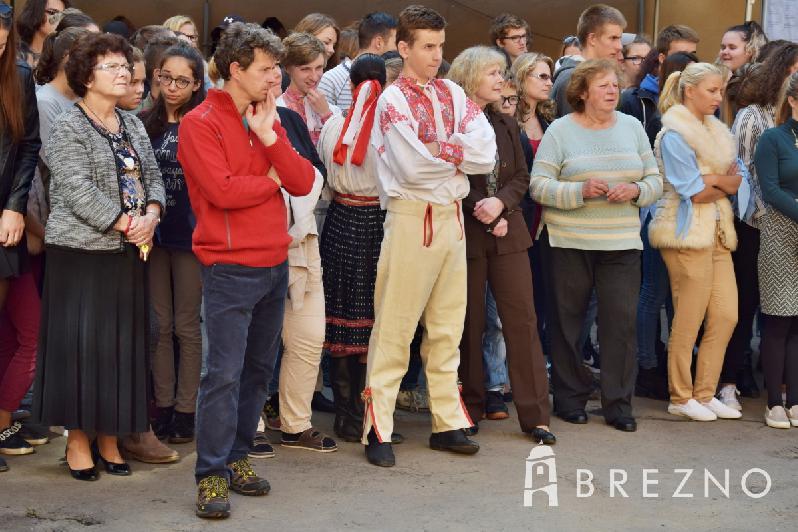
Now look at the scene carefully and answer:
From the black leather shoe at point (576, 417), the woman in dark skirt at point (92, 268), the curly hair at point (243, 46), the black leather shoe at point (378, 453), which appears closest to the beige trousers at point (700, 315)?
the black leather shoe at point (576, 417)

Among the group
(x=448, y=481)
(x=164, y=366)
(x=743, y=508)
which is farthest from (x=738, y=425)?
(x=164, y=366)

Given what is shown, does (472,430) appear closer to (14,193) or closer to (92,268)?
(92,268)

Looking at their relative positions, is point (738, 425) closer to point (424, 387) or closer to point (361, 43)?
point (424, 387)

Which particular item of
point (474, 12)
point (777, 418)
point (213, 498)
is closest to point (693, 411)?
point (777, 418)

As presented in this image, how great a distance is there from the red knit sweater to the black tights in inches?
126

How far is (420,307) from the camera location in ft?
19.5

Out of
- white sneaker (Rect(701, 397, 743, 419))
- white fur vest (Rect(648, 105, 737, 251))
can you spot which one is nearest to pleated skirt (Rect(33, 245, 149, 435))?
white fur vest (Rect(648, 105, 737, 251))

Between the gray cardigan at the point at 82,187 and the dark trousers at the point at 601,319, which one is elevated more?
the gray cardigan at the point at 82,187

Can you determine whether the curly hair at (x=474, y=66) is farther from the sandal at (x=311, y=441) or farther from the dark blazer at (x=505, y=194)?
the sandal at (x=311, y=441)

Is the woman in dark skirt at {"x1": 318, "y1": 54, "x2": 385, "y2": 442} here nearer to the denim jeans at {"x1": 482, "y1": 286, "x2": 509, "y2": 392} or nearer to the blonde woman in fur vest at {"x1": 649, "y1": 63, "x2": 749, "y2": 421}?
the denim jeans at {"x1": 482, "y1": 286, "x2": 509, "y2": 392}

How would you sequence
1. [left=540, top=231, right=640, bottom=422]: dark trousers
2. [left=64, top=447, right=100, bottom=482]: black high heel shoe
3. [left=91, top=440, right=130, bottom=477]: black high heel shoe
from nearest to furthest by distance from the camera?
[left=64, top=447, right=100, bottom=482]: black high heel shoe → [left=91, top=440, right=130, bottom=477]: black high heel shoe → [left=540, top=231, right=640, bottom=422]: dark trousers

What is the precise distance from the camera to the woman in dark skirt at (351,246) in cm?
616

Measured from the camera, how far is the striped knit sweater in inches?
259

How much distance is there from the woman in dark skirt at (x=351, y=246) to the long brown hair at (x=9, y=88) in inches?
59.9
